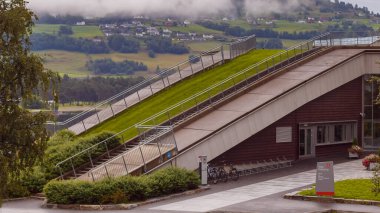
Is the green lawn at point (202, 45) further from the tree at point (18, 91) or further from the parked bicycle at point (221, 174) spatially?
the tree at point (18, 91)

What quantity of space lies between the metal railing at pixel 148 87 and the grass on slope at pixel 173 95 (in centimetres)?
70

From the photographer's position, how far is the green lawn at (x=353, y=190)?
35.4 m

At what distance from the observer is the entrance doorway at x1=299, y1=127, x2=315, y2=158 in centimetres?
5041

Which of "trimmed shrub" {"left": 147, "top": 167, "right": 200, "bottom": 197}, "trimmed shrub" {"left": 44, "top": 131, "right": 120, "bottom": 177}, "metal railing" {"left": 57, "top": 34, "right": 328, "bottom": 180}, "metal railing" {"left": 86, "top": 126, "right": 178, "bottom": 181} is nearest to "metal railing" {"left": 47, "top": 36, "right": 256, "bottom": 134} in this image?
"metal railing" {"left": 57, "top": 34, "right": 328, "bottom": 180}

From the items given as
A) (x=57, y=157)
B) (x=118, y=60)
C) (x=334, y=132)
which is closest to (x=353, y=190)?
(x=57, y=157)

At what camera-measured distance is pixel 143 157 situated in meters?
41.5

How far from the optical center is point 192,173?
40.0 metres

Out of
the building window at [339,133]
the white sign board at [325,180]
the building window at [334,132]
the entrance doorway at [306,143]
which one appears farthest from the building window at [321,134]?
the white sign board at [325,180]

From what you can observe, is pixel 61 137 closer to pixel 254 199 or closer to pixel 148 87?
pixel 148 87

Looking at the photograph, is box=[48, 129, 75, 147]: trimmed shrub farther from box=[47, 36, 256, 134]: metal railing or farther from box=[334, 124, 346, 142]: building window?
box=[334, 124, 346, 142]: building window

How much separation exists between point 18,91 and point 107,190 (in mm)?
12500

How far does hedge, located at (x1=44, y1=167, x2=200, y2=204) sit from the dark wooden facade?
698cm

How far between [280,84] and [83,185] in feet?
55.1

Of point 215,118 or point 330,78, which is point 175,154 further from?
point 330,78
